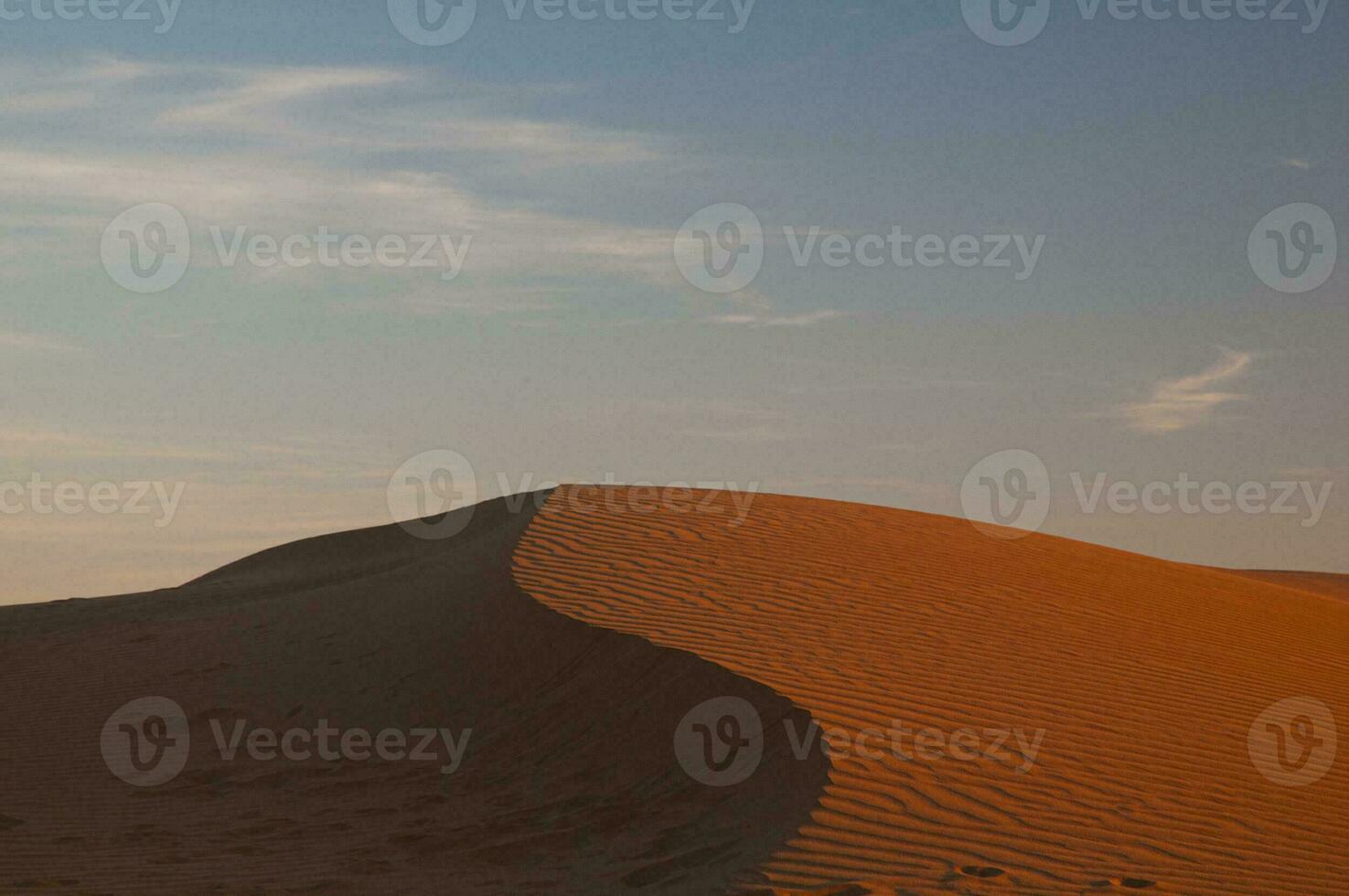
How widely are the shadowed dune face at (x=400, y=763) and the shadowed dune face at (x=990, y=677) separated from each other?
1.71 ft

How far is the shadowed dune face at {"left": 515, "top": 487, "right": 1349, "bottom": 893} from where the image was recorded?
7227 mm

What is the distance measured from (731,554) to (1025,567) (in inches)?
155

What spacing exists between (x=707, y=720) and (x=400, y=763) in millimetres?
3341

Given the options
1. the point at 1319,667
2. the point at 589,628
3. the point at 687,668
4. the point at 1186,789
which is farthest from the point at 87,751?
the point at 1319,667
